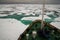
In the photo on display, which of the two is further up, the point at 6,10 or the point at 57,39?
the point at 6,10

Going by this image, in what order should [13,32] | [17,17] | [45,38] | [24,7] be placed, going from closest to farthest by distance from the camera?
[45,38] < [13,32] < [17,17] < [24,7]

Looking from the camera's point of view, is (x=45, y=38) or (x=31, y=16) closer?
(x=45, y=38)

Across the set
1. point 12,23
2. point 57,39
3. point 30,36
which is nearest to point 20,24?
point 12,23

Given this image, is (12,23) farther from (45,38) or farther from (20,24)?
(45,38)

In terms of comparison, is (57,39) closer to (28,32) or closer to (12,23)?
(28,32)

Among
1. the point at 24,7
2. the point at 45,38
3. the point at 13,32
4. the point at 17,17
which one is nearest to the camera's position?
the point at 45,38

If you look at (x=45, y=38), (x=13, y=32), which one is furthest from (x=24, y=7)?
(x=45, y=38)

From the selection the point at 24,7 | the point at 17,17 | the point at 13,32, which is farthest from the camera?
the point at 24,7

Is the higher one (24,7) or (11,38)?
(24,7)

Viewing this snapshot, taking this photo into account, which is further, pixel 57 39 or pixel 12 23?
pixel 12 23
